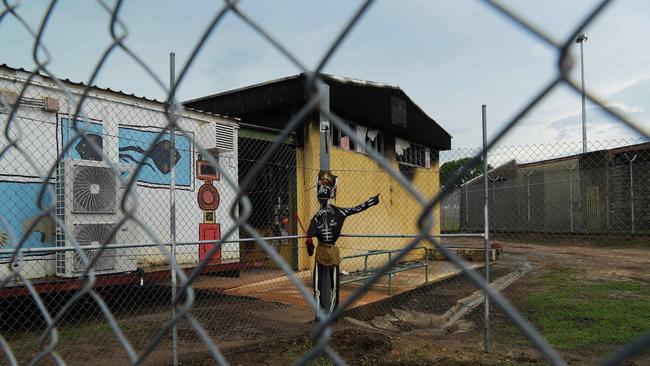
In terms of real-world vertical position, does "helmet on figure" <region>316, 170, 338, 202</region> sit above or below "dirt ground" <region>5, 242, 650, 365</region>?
above

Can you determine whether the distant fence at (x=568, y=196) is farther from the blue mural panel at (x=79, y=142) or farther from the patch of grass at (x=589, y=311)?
the blue mural panel at (x=79, y=142)

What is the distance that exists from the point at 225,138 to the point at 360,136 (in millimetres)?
3146

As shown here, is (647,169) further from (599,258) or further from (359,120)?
(359,120)

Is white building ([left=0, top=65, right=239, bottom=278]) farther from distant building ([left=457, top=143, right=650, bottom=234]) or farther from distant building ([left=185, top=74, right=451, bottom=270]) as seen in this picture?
distant building ([left=457, top=143, right=650, bottom=234])

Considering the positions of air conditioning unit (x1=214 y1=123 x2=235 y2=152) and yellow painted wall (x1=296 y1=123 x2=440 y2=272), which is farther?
yellow painted wall (x1=296 y1=123 x2=440 y2=272)

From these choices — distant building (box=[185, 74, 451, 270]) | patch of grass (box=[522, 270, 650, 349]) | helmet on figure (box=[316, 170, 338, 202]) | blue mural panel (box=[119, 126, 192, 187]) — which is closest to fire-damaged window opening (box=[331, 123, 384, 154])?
distant building (box=[185, 74, 451, 270])

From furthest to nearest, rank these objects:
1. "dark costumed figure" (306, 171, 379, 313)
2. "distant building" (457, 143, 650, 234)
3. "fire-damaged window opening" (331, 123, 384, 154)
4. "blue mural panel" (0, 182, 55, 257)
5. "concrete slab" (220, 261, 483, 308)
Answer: "distant building" (457, 143, 650, 234) → "fire-damaged window opening" (331, 123, 384, 154) → "concrete slab" (220, 261, 483, 308) → "dark costumed figure" (306, 171, 379, 313) → "blue mural panel" (0, 182, 55, 257)

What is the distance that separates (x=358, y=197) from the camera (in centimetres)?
1138

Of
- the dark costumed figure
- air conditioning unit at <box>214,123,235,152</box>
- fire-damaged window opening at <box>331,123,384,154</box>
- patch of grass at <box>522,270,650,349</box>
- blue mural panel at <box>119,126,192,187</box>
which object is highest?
fire-damaged window opening at <box>331,123,384,154</box>

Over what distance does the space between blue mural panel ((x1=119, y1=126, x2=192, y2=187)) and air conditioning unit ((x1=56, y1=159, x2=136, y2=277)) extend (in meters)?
0.49

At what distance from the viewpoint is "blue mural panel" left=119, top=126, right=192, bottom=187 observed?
666 cm

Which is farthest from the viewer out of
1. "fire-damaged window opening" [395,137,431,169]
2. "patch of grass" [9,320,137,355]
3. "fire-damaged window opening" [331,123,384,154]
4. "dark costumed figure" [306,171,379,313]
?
"fire-damaged window opening" [395,137,431,169]

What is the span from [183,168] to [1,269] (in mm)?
2848

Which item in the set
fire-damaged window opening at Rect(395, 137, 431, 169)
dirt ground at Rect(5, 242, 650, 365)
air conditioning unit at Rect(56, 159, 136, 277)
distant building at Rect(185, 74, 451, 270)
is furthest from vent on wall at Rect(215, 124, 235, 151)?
fire-damaged window opening at Rect(395, 137, 431, 169)
